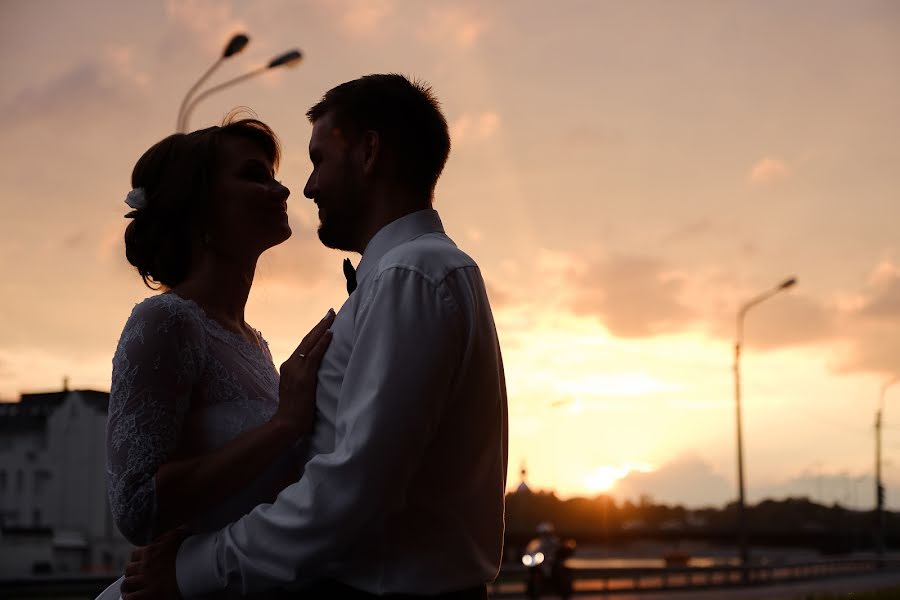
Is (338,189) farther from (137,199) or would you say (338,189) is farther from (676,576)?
(676,576)

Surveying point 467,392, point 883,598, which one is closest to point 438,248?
point 467,392

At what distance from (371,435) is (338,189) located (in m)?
0.86

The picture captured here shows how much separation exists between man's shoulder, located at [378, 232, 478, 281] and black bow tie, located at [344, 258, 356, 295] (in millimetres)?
217

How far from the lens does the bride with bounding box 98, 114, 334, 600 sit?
3.17 meters

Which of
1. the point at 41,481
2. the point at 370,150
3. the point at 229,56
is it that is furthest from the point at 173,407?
the point at 41,481

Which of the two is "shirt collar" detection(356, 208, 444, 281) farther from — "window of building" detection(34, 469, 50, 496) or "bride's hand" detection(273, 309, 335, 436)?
"window of building" detection(34, 469, 50, 496)

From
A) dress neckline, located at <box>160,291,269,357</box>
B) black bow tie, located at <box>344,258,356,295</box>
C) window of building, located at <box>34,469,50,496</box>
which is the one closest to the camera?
black bow tie, located at <box>344,258,356,295</box>

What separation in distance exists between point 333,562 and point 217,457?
0.63m

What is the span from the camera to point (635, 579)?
1341 inches

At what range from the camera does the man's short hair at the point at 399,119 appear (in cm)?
320

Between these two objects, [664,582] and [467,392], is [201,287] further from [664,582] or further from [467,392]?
[664,582]

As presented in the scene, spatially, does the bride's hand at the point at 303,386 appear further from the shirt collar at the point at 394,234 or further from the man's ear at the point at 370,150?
the man's ear at the point at 370,150

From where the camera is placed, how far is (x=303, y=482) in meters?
2.71

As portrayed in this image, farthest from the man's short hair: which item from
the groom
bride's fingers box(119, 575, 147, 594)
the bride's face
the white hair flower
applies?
bride's fingers box(119, 575, 147, 594)
